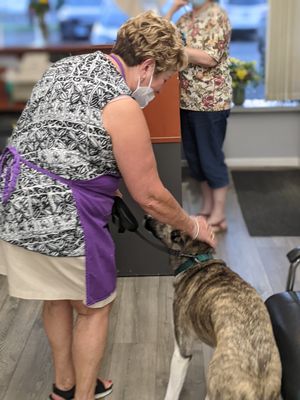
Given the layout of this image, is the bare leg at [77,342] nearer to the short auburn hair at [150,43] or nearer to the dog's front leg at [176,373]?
the dog's front leg at [176,373]

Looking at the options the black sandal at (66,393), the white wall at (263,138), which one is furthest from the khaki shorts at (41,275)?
the white wall at (263,138)

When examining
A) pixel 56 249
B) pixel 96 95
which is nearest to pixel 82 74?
pixel 96 95

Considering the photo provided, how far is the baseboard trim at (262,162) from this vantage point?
442 centimetres

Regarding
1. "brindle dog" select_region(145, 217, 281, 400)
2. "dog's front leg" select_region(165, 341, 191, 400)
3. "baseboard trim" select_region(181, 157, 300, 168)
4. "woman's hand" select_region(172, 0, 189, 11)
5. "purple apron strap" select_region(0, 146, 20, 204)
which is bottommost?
"baseboard trim" select_region(181, 157, 300, 168)

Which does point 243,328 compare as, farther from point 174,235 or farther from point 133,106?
point 133,106

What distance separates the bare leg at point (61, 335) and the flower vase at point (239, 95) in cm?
297

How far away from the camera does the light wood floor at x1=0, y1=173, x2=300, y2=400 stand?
202 centimetres

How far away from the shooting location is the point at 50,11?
4.28 meters

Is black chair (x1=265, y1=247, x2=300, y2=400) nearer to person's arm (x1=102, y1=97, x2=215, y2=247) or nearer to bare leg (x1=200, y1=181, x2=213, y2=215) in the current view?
person's arm (x1=102, y1=97, x2=215, y2=247)

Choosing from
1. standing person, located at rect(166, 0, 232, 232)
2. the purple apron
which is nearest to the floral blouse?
standing person, located at rect(166, 0, 232, 232)

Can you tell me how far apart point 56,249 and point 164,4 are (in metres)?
3.17

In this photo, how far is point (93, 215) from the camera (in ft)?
5.15

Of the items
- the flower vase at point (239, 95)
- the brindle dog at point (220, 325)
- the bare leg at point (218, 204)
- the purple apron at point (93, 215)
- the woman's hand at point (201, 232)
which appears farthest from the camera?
the flower vase at point (239, 95)

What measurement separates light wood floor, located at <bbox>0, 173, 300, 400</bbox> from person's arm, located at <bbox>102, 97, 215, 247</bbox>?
802mm
